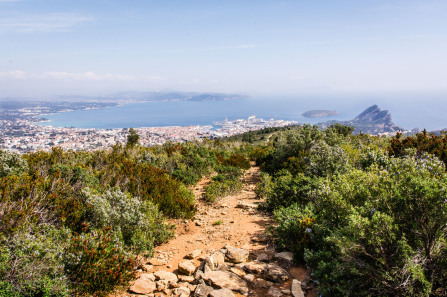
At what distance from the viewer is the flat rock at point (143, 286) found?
4.78 m

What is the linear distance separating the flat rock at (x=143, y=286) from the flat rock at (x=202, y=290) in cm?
91

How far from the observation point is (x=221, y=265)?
17.9 ft

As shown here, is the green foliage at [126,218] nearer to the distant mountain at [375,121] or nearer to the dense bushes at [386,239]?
the dense bushes at [386,239]

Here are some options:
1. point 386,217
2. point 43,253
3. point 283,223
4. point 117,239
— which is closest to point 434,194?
point 386,217

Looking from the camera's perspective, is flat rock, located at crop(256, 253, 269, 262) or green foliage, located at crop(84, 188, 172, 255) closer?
flat rock, located at crop(256, 253, 269, 262)

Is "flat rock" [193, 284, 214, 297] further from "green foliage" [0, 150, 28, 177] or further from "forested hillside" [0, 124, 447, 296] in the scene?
"green foliage" [0, 150, 28, 177]

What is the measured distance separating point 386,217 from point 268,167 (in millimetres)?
11273

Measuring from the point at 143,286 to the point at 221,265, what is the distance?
166cm

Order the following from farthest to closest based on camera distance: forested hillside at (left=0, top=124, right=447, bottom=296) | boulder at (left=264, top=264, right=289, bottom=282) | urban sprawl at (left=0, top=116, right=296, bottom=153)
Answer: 1. urban sprawl at (left=0, top=116, right=296, bottom=153)
2. boulder at (left=264, top=264, right=289, bottom=282)
3. forested hillside at (left=0, top=124, right=447, bottom=296)

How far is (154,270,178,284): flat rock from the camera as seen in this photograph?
516 cm

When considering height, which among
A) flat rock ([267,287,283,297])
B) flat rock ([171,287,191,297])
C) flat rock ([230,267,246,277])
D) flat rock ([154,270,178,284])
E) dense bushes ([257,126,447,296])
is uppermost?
dense bushes ([257,126,447,296])

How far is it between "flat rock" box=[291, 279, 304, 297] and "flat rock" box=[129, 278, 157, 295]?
268 centimetres

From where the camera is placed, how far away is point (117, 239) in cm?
518

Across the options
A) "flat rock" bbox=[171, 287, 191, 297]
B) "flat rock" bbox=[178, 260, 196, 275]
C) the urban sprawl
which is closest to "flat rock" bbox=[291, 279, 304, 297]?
"flat rock" bbox=[171, 287, 191, 297]
